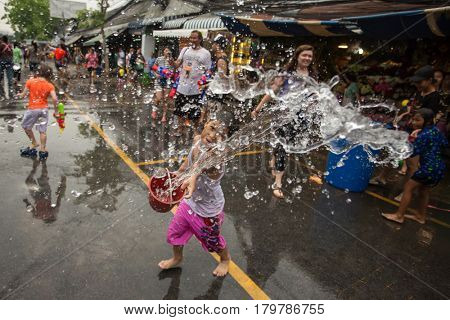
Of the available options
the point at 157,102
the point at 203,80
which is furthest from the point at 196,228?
the point at 157,102

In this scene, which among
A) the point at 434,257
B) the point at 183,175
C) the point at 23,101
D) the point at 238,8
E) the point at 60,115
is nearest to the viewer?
the point at 183,175

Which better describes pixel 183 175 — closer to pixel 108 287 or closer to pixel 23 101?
pixel 108 287

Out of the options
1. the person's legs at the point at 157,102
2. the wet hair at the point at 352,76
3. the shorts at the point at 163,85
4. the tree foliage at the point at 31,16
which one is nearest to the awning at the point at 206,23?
the shorts at the point at 163,85

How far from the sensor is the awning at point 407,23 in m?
6.08

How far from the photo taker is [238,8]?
12.1 metres

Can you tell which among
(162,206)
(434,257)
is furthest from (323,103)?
(162,206)

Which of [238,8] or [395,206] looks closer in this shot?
[395,206]

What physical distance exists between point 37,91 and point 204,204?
4.31 meters

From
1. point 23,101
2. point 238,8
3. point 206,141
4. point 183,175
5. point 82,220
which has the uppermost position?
point 238,8

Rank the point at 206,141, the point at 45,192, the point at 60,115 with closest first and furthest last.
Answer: the point at 206,141
the point at 45,192
the point at 60,115

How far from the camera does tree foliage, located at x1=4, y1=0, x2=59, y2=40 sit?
6253 cm

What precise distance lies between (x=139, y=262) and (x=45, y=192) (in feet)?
6.93

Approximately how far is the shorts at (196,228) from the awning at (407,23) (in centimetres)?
551

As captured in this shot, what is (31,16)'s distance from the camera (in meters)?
63.3
